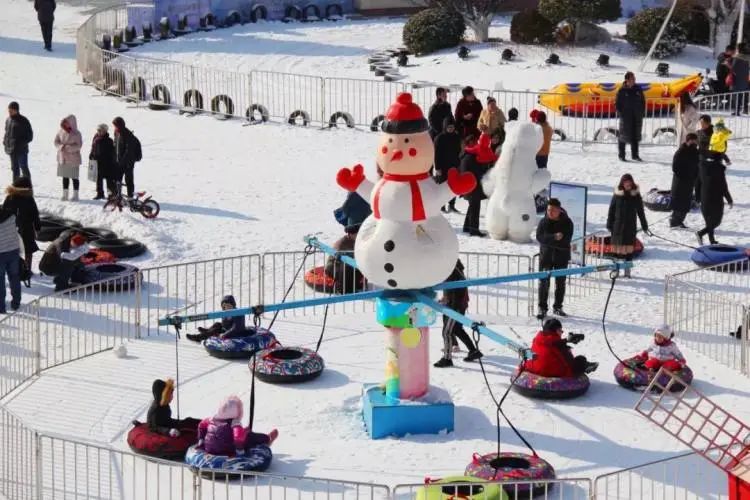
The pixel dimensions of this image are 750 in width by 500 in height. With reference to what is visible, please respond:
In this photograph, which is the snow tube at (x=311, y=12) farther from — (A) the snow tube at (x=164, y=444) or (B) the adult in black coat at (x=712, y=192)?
(A) the snow tube at (x=164, y=444)

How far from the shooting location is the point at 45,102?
34.2 meters

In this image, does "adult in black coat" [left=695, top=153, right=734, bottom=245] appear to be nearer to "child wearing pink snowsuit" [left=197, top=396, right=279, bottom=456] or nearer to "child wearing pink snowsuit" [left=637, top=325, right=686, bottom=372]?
"child wearing pink snowsuit" [left=637, top=325, right=686, bottom=372]

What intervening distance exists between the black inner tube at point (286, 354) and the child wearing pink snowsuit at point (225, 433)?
270 cm

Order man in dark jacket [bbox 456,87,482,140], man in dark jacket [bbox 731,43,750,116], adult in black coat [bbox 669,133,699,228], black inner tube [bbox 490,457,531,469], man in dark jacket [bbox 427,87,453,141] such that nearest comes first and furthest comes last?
black inner tube [bbox 490,457,531,469] < adult in black coat [bbox 669,133,699,228] < man in dark jacket [bbox 427,87,453,141] < man in dark jacket [bbox 456,87,482,140] < man in dark jacket [bbox 731,43,750,116]

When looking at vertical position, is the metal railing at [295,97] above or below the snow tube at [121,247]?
above

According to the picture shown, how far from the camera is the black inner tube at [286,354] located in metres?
18.4

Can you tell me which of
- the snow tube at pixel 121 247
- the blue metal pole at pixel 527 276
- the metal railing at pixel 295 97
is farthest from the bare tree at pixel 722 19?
the blue metal pole at pixel 527 276

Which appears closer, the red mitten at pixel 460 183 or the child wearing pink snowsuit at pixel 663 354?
the red mitten at pixel 460 183

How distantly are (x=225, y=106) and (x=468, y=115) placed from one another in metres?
7.89

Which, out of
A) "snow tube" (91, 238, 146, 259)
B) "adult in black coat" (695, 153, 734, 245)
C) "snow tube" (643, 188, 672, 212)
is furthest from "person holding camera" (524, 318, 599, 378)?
"snow tube" (643, 188, 672, 212)

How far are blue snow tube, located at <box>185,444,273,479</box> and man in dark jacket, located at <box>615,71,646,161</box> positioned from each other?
14014 mm

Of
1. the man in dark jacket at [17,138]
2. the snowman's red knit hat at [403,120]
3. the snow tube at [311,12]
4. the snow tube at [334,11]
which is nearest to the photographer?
the snowman's red knit hat at [403,120]

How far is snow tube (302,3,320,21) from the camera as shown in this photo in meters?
45.5

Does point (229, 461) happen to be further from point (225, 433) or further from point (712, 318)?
point (712, 318)
